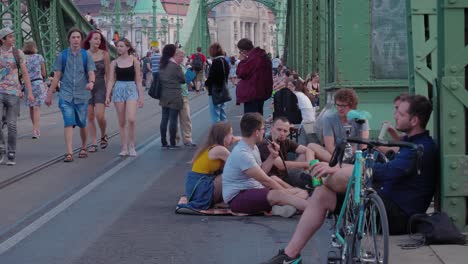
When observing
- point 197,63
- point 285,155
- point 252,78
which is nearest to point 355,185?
point 285,155

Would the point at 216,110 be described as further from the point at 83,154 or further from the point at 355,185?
the point at 355,185

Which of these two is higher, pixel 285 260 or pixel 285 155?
pixel 285 155

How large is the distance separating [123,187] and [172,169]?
6.79 feet

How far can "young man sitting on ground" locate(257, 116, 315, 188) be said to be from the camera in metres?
10.7

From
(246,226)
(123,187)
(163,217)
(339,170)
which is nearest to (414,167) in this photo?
(339,170)

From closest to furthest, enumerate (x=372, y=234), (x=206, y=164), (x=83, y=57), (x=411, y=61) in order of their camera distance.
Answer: (x=372, y=234), (x=411, y=61), (x=206, y=164), (x=83, y=57)

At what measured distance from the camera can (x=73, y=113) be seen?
597 inches

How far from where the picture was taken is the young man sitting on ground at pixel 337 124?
33.6ft

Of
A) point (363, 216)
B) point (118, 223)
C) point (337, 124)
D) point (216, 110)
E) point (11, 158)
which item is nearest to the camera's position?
point (363, 216)

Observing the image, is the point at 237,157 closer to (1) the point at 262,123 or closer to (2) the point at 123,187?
(1) the point at 262,123

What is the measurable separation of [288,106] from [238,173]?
5.66 m

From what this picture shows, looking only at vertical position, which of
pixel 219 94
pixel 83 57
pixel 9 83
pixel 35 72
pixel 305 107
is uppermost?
pixel 83 57

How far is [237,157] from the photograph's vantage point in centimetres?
977

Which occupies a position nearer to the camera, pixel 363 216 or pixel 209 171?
pixel 363 216
